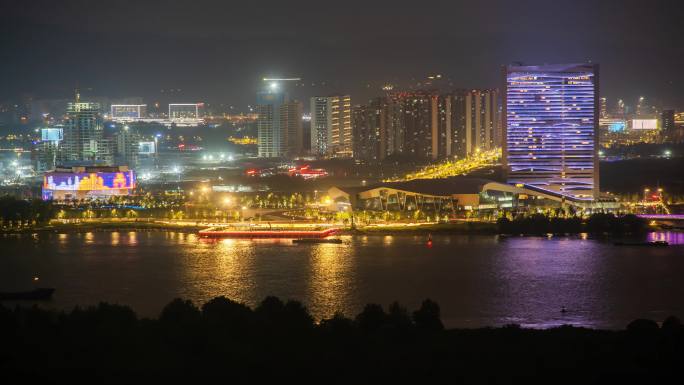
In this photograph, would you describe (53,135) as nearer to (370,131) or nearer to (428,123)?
(370,131)

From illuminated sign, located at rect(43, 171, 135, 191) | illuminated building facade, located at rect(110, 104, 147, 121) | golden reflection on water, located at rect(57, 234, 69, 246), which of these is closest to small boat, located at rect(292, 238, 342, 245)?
golden reflection on water, located at rect(57, 234, 69, 246)

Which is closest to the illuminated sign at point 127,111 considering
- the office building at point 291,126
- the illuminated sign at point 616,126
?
the office building at point 291,126

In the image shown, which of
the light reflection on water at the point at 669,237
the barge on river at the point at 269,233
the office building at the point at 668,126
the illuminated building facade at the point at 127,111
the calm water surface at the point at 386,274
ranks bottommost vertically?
the calm water surface at the point at 386,274

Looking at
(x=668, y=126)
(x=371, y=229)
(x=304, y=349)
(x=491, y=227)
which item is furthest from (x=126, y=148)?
(x=304, y=349)

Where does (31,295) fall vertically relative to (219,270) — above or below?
below

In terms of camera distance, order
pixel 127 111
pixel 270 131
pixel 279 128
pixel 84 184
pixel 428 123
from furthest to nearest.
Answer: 1. pixel 127 111
2. pixel 270 131
3. pixel 279 128
4. pixel 428 123
5. pixel 84 184

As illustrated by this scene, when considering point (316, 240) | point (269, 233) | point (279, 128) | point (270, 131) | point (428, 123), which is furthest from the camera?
point (270, 131)

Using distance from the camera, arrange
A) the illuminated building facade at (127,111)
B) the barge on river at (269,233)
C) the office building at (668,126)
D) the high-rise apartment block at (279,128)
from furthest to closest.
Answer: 1. the illuminated building facade at (127,111)
2. the high-rise apartment block at (279,128)
3. the office building at (668,126)
4. the barge on river at (269,233)

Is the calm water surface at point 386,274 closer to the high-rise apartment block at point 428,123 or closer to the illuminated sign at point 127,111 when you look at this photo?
the high-rise apartment block at point 428,123
